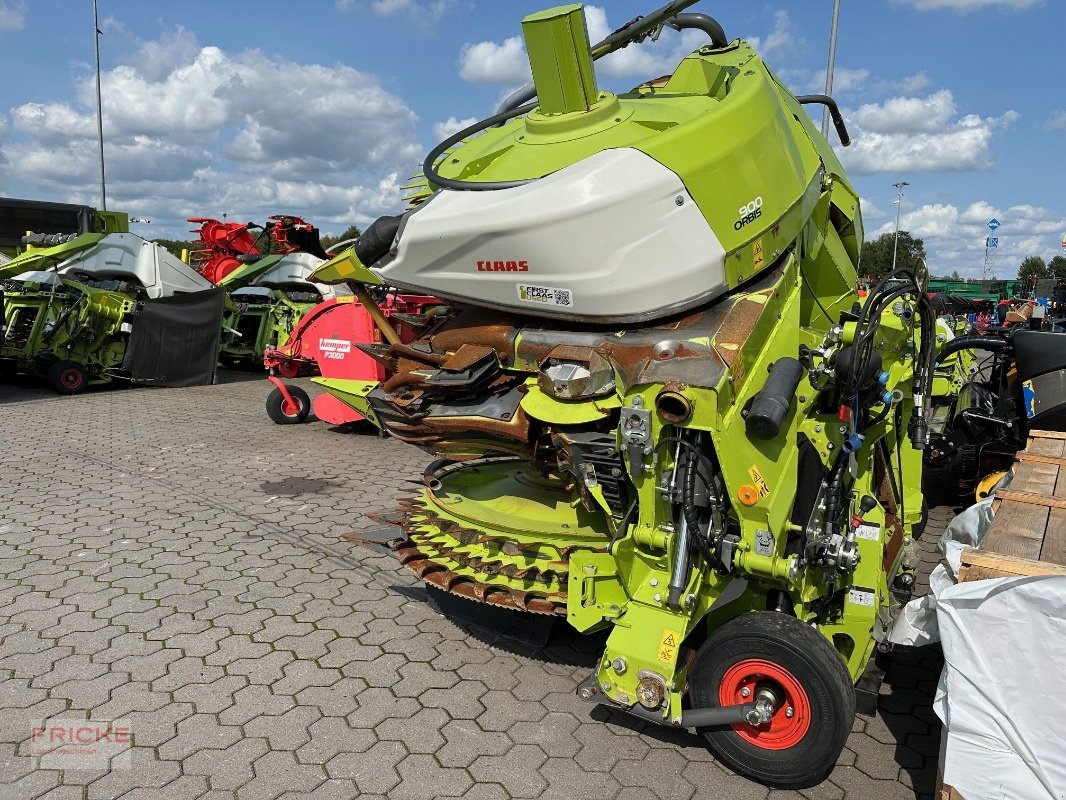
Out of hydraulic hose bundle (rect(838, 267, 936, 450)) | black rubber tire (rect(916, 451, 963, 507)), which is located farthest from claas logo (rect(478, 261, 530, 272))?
black rubber tire (rect(916, 451, 963, 507))

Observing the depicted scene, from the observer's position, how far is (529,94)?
11.6ft

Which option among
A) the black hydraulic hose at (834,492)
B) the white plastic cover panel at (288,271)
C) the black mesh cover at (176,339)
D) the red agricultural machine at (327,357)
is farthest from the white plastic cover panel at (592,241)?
the white plastic cover panel at (288,271)

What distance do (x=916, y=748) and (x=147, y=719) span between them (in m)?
3.01

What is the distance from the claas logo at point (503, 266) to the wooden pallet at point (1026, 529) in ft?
5.83

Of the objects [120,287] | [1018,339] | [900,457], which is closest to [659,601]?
[900,457]

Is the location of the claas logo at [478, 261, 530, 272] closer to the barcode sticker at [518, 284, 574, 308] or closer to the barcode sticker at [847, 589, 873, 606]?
the barcode sticker at [518, 284, 574, 308]

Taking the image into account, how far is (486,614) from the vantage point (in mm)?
3645

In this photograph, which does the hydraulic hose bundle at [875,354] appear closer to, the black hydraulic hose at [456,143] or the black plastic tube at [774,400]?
the black plastic tube at [774,400]

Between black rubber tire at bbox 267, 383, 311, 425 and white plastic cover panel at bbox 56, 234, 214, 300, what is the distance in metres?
4.07

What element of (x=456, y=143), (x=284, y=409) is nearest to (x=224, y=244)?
(x=284, y=409)

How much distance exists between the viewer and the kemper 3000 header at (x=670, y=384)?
2639 mm

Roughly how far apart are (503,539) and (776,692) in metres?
1.32

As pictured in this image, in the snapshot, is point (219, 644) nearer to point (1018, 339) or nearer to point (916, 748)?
point (916, 748)

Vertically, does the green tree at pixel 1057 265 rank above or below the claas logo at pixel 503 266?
above
